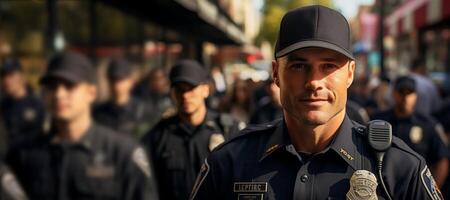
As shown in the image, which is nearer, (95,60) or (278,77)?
(278,77)

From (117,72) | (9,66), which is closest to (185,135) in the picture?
(117,72)

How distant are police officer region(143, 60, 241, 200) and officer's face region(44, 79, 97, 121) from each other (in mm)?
1640

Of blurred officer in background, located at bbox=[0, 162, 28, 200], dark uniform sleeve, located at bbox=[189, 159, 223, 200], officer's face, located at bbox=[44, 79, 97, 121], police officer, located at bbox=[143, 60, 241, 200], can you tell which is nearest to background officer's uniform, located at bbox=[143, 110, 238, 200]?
police officer, located at bbox=[143, 60, 241, 200]

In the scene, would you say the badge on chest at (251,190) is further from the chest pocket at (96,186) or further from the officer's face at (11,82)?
the officer's face at (11,82)

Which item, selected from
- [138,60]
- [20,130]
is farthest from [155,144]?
[138,60]

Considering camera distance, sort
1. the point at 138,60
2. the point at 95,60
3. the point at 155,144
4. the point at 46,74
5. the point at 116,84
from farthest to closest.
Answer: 1. the point at 138,60
2. the point at 95,60
3. the point at 116,84
4. the point at 155,144
5. the point at 46,74

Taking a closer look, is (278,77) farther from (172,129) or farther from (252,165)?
(172,129)

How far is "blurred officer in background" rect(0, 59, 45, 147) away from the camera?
8602 mm

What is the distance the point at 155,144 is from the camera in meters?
5.64

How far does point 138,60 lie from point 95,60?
4391mm

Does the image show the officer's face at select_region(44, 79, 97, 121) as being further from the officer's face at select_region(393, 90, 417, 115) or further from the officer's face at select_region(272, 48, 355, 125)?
the officer's face at select_region(393, 90, 417, 115)

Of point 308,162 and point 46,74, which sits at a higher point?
point 46,74

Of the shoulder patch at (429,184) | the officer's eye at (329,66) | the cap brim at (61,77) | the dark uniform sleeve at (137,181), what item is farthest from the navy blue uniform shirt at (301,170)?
the cap brim at (61,77)

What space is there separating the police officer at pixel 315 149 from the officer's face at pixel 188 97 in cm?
280
